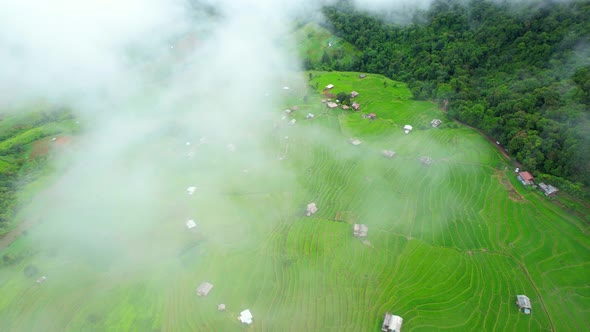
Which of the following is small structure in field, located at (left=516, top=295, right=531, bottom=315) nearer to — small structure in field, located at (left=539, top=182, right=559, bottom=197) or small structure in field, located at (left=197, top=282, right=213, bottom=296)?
small structure in field, located at (left=539, top=182, right=559, bottom=197)

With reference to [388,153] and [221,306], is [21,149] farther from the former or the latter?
[388,153]

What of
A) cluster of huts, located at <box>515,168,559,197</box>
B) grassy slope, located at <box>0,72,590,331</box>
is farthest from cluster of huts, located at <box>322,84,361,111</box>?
cluster of huts, located at <box>515,168,559,197</box>

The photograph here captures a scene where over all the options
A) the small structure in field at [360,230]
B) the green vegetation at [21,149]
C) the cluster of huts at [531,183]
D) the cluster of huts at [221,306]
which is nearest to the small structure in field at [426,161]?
the cluster of huts at [531,183]

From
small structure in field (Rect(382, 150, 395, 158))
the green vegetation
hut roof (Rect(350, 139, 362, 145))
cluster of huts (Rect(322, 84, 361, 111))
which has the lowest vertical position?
the green vegetation

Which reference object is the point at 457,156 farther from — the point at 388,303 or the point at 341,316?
the point at 341,316

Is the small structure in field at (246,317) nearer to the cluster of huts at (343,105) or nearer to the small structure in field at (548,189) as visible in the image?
the small structure in field at (548,189)

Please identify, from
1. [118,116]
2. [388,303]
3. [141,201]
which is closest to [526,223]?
[388,303]

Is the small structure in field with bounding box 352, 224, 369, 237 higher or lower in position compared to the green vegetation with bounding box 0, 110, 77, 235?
higher
